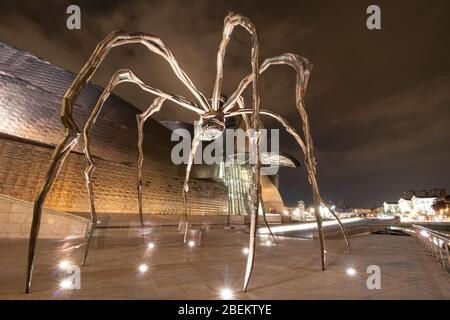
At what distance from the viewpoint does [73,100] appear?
2.81m

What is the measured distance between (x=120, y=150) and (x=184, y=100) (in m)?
20.0

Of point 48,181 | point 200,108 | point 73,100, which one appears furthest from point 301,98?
point 48,181

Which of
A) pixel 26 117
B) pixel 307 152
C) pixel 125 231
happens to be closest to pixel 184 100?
pixel 307 152

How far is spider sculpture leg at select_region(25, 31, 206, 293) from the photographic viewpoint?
2527 millimetres

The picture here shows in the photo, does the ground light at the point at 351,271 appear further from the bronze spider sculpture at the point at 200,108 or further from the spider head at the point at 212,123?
the spider head at the point at 212,123

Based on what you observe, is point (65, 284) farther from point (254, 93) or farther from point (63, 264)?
point (254, 93)

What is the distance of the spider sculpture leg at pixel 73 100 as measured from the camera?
253cm

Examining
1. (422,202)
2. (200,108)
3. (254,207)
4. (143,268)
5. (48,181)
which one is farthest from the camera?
(422,202)

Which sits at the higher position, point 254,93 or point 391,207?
point 254,93

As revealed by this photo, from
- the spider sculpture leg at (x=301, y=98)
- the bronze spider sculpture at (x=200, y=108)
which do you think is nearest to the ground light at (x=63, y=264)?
the bronze spider sculpture at (x=200, y=108)

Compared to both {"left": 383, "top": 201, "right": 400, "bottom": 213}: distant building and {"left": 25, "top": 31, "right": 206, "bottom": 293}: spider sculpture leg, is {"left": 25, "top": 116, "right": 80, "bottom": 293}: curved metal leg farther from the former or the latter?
{"left": 383, "top": 201, "right": 400, "bottom": 213}: distant building

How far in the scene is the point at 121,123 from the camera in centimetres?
2378

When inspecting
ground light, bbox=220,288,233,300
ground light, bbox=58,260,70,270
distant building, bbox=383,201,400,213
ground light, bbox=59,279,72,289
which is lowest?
distant building, bbox=383,201,400,213

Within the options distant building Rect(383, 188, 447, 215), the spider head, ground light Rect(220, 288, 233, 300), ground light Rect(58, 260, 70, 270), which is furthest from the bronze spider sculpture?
distant building Rect(383, 188, 447, 215)
